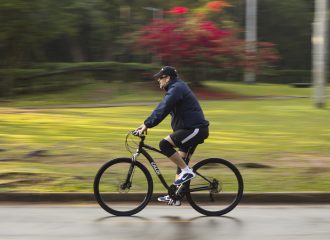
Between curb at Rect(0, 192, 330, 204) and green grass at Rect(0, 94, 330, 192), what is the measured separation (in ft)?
1.05

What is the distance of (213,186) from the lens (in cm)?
819

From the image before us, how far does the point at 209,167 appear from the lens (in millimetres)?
8008

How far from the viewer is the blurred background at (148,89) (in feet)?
38.3

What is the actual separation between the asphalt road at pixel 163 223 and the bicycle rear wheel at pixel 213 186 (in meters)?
0.15

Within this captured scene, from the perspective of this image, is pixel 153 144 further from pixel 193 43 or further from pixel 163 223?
pixel 193 43

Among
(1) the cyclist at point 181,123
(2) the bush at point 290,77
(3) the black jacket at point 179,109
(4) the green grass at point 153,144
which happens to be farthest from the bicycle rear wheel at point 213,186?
(2) the bush at point 290,77

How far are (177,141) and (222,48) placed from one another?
23000mm

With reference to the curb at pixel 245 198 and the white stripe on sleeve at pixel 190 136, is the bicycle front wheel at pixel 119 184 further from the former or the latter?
the curb at pixel 245 198

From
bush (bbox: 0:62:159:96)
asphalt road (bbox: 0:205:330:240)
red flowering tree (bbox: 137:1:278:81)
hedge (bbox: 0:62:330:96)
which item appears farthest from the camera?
bush (bbox: 0:62:159:96)

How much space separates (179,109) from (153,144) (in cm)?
626

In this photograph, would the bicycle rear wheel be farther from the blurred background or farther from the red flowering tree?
the red flowering tree

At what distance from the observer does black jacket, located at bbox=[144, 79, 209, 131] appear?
7599mm

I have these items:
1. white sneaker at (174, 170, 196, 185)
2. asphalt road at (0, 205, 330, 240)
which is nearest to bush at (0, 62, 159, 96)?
asphalt road at (0, 205, 330, 240)

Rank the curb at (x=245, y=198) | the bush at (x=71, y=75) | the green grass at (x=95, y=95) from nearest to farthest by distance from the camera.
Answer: the curb at (x=245, y=198), the green grass at (x=95, y=95), the bush at (x=71, y=75)
